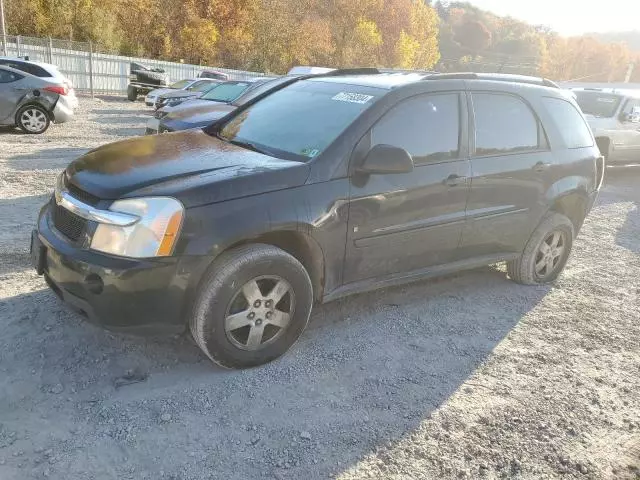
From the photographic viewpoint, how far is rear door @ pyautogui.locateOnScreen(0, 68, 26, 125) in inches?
420

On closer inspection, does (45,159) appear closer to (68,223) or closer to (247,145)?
(247,145)

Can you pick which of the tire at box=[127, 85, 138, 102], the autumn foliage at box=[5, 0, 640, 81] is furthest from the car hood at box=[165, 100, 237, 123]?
the autumn foliage at box=[5, 0, 640, 81]

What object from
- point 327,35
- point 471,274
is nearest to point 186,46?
point 327,35

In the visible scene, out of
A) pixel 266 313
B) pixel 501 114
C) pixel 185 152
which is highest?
pixel 501 114

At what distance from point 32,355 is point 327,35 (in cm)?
4633

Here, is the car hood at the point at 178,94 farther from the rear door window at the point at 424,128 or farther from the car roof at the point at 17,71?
the rear door window at the point at 424,128

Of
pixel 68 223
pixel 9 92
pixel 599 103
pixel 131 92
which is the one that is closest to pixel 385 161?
pixel 68 223

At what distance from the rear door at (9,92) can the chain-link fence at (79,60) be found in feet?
38.2

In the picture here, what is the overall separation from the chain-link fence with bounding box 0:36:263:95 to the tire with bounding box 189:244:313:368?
19547mm

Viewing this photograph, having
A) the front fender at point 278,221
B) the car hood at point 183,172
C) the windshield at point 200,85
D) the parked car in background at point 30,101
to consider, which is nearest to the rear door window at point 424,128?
the front fender at point 278,221

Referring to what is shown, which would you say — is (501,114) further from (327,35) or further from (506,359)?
(327,35)

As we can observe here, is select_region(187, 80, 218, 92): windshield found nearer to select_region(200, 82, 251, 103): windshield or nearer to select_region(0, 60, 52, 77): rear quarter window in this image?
select_region(200, 82, 251, 103): windshield

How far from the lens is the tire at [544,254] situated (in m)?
4.93

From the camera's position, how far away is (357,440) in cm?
286
